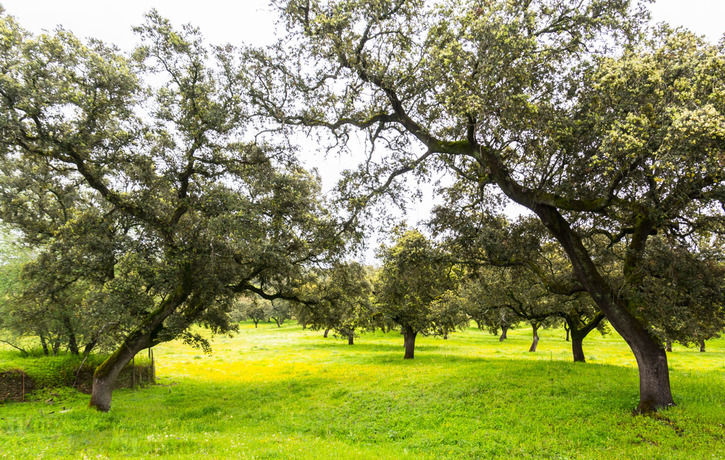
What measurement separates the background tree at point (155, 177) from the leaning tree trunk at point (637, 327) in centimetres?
864

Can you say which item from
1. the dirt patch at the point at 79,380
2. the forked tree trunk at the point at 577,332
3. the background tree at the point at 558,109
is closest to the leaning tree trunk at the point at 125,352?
the dirt patch at the point at 79,380

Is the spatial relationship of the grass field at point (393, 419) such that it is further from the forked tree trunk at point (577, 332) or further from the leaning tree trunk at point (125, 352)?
the forked tree trunk at point (577, 332)

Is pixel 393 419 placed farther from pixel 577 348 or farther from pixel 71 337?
pixel 71 337

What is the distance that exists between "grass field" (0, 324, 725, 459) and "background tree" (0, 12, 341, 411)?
3829 mm

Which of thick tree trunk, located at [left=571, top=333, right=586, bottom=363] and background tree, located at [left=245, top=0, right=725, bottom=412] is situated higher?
background tree, located at [left=245, top=0, right=725, bottom=412]

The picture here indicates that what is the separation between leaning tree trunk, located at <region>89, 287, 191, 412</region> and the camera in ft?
49.8

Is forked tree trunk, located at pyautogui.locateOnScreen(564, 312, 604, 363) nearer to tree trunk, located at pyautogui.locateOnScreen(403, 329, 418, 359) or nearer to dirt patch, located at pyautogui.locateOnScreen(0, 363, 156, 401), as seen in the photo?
tree trunk, located at pyautogui.locateOnScreen(403, 329, 418, 359)

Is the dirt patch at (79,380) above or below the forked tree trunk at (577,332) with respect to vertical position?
below

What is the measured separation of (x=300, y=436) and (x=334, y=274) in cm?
782

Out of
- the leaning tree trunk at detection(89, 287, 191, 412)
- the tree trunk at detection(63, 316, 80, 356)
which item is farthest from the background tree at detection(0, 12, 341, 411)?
the tree trunk at detection(63, 316, 80, 356)

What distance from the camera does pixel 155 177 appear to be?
13.8 metres

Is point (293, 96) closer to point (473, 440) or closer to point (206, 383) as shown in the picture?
point (473, 440)

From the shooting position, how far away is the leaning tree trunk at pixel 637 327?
429 inches

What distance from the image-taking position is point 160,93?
1348cm
